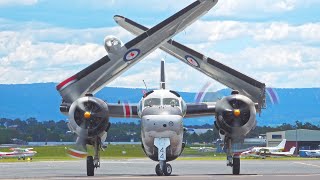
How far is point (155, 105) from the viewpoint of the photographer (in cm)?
3394

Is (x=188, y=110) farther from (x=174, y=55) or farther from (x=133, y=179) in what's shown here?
(x=133, y=179)

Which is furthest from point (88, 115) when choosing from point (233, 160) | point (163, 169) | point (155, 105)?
point (233, 160)

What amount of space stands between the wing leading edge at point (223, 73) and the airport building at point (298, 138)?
5417 inches

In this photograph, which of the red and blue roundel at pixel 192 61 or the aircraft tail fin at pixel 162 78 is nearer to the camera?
the red and blue roundel at pixel 192 61

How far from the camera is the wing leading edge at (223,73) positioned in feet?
120

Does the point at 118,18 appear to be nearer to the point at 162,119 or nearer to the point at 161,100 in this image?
the point at 161,100

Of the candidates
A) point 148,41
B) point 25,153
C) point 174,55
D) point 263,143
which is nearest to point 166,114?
point 148,41

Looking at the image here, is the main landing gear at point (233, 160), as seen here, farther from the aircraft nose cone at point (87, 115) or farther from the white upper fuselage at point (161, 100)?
the aircraft nose cone at point (87, 115)

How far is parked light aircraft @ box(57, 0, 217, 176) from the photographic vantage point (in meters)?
34.3

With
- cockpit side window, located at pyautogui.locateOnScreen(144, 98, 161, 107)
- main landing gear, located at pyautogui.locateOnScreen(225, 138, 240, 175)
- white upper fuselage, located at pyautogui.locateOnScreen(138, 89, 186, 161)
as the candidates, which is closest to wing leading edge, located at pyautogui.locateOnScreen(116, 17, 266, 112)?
main landing gear, located at pyautogui.locateOnScreen(225, 138, 240, 175)

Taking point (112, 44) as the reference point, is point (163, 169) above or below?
below

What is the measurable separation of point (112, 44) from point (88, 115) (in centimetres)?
336

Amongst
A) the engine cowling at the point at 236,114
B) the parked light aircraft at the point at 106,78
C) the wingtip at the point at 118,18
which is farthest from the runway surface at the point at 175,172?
the wingtip at the point at 118,18

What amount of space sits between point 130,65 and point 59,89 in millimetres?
3404
